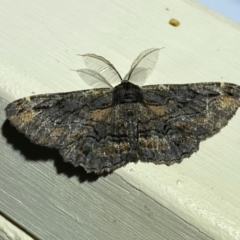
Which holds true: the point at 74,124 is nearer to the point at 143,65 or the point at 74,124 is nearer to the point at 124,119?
the point at 124,119

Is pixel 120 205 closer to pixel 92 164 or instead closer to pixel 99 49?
pixel 92 164

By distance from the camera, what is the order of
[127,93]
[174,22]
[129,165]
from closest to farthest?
[129,165] < [127,93] < [174,22]

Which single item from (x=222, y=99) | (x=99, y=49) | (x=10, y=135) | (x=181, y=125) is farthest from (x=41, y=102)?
(x=222, y=99)

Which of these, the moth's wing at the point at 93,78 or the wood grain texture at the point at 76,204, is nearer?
the wood grain texture at the point at 76,204

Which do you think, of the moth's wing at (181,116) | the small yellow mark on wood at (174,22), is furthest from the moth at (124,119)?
the small yellow mark on wood at (174,22)

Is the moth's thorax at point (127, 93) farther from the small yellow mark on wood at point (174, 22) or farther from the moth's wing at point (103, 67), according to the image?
the small yellow mark on wood at point (174, 22)

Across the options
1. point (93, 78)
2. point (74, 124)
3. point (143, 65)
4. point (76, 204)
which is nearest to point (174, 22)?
point (143, 65)
